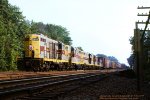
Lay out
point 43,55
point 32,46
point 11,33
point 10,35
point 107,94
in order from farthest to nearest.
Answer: point 11,33 < point 10,35 < point 43,55 < point 32,46 < point 107,94

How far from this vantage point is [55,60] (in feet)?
129

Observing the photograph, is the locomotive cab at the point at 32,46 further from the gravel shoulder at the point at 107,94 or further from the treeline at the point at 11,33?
the gravel shoulder at the point at 107,94

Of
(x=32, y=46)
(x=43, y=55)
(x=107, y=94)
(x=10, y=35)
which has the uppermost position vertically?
(x=10, y=35)

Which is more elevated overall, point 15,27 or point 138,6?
point 15,27

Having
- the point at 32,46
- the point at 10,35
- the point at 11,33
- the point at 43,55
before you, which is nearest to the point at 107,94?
the point at 32,46

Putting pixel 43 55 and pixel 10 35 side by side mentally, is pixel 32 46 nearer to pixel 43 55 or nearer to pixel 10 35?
pixel 43 55

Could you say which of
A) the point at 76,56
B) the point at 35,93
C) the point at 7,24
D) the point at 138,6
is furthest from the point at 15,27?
the point at 35,93

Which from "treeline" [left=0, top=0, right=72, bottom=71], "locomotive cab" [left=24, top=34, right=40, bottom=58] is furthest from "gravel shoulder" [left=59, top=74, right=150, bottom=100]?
"treeline" [left=0, top=0, right=72, bottom=71]

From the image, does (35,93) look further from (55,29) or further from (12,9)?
(55,29)

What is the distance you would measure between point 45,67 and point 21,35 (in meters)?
28.5

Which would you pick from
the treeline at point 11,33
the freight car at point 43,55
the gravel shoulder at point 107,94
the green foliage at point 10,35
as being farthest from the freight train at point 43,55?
the gravel shoulder at point 107,94

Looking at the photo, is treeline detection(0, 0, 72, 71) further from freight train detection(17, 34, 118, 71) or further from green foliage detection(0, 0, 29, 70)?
freight train detection(17, 34, 118, 71)

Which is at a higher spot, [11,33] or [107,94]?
[11,33]

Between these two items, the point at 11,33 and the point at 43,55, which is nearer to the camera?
the point at 43,55
